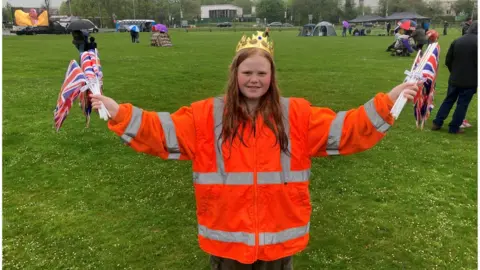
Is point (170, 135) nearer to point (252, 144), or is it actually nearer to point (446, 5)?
point (252, 144)

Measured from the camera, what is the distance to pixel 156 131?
2.60m

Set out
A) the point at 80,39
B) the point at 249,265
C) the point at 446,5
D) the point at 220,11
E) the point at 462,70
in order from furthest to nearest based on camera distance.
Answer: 1. the point at 220,11
2. the point at 446,5
3. the point at 80,39
4. the point at 462,70
5. the point at 249,265

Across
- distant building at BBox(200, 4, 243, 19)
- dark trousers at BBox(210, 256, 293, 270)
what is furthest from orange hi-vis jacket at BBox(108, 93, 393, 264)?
distant building at BBox(200, 4, 243, 19)

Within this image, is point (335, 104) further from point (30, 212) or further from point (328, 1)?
point (328, 1)

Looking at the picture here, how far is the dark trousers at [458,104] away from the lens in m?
7.93

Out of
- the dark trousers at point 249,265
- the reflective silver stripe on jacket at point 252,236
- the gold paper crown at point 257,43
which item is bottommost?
the dark trousers at point 249,265

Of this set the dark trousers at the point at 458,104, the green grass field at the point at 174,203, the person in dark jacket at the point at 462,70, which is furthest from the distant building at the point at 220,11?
the person in dark jacket at the point at 462,70

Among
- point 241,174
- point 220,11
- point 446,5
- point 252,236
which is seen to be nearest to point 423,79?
point 241,174

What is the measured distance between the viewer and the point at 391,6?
118 m

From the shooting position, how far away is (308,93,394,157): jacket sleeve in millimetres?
2543

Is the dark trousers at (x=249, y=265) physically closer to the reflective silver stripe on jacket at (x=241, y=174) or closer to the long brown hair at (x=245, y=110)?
the reflective silver stripe on jacket at (x=241, y=174)

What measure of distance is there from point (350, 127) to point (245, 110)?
2.27ft

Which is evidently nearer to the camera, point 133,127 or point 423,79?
point 133,127

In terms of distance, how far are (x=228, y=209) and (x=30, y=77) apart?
582 inches
